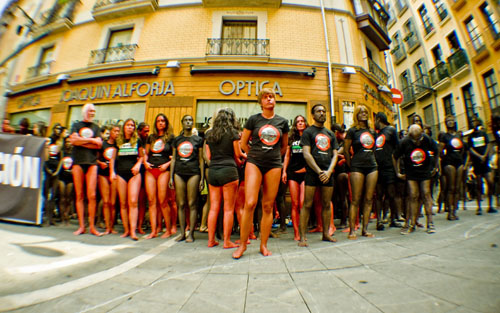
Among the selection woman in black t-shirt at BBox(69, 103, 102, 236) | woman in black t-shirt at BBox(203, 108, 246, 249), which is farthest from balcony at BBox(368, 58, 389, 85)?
woman in black t-shirt at BBox(69, 103, 102, 236)

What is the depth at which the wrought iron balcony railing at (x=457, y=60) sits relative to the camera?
5625 millimetres

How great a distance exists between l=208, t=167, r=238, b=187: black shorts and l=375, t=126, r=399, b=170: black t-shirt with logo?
3033 mm

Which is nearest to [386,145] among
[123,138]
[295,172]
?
[295,172]

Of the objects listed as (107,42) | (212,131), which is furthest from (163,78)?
(212,131)

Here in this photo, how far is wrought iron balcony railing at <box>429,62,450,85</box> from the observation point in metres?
7.13

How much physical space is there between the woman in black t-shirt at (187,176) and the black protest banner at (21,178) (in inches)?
113

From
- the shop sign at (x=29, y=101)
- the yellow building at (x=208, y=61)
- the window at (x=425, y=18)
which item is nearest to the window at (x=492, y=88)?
the window at (x=425, y=18)

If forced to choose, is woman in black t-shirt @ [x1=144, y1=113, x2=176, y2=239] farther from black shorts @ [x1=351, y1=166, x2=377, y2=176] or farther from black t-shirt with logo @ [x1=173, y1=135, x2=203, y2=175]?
black shorts @ [x1=351, y1=166, x2=377, y2=176]

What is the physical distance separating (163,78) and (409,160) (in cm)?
931

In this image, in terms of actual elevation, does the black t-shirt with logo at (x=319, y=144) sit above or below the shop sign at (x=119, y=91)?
below

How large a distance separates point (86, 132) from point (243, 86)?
6.28 metres

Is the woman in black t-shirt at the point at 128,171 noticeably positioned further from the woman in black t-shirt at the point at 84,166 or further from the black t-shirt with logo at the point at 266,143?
the black t-shirt with logo at the point at 266,143

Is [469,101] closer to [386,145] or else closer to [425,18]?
[425,18]

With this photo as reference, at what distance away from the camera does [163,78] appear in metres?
9.44
